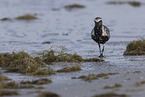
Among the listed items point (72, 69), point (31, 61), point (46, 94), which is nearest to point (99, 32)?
point (72, 69)

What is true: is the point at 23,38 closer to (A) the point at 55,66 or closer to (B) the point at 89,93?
(A) the point at 55,66

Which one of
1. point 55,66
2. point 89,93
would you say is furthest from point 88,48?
point 89,93

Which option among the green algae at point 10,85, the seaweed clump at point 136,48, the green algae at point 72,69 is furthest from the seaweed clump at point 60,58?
the green algae at point 10,85

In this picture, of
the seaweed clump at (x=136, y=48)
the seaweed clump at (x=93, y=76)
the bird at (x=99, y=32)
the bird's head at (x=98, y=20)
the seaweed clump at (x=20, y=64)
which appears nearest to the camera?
the seaweed clump at (x=93, y=76)

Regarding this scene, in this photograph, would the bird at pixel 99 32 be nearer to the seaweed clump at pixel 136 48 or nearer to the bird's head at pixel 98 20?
the bird's head at pixel 98 20

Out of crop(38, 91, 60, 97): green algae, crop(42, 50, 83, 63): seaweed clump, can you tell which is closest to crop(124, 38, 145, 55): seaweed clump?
crop(42, 50, 83, 63): seaweed clump

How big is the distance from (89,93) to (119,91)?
2.39ft

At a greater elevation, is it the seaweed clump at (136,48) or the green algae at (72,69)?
the seaweed clump at (136,48)

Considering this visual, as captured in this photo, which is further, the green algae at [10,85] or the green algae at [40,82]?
the green algae at [40,82]

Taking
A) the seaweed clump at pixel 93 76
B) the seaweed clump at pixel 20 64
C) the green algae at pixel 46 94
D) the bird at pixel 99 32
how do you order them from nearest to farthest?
the green algae at pixel 46 94 < the seaweed clump at pixel 93 76 < the seaweed clump at pixel 20 64 < the bird at pixel 99 32

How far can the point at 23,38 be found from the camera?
22812mm

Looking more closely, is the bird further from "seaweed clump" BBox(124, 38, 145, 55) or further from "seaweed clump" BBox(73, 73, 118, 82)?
"seaweed clump" BBox(73, 73, 118, 82)

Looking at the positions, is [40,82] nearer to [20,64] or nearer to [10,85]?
[10,85]

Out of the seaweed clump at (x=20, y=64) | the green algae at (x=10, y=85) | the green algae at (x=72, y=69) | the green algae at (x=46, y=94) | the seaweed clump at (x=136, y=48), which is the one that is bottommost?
the green algae at (x=46, y=94)
